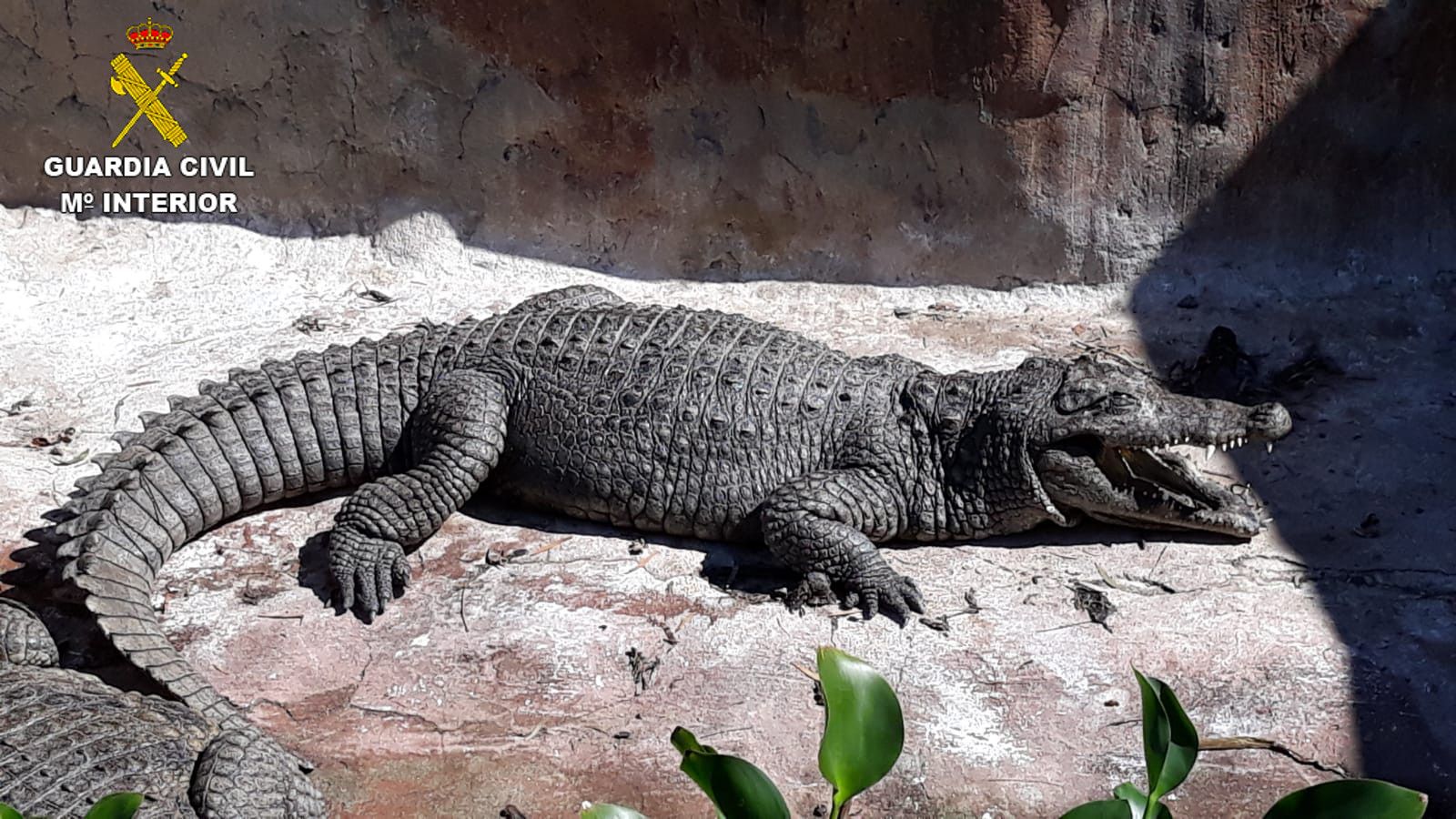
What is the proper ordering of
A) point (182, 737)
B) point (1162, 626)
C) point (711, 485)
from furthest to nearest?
point (711, 485) < point (1162, 626) < point (182, 737)

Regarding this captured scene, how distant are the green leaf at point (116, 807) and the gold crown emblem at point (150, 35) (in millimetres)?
5900

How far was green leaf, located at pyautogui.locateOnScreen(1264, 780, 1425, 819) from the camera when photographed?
4.49ft

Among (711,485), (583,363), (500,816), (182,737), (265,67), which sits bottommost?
(500,816)

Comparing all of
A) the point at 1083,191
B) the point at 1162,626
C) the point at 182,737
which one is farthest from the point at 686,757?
the point at 1083,191

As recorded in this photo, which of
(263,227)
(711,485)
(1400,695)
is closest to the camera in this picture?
(1400,695)

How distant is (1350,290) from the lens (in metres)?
5.96

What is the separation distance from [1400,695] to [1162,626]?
2.16 feet

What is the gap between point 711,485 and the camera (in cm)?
441

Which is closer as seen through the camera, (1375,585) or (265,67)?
(1375,585)

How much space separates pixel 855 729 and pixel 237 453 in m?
3.53

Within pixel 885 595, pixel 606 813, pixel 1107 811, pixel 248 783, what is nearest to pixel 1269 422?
pixel 885 595

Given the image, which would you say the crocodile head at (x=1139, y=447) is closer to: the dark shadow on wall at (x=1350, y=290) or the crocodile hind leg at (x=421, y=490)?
the dark shadow on wall at (x=1350, y=290)

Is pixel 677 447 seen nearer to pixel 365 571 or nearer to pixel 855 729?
pixel 365 571

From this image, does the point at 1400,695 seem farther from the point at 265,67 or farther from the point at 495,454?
the point at 265,67
